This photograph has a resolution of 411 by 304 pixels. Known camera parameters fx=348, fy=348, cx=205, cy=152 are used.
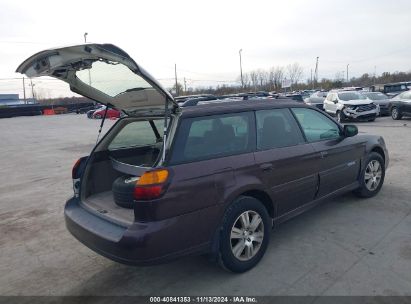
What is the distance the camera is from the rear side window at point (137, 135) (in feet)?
13.6

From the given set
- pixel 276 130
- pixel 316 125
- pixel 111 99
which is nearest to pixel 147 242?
pixel 111 99

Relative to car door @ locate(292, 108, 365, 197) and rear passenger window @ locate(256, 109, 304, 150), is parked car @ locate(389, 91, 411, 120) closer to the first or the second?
car door @ locate(292, 108, 365, 197)

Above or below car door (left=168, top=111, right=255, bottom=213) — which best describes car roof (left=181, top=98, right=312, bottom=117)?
above

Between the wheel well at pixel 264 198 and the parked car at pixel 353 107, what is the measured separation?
15.2 metres

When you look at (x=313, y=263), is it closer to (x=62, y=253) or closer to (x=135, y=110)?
(x=135, y=110)

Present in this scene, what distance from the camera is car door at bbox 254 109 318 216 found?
142 inches

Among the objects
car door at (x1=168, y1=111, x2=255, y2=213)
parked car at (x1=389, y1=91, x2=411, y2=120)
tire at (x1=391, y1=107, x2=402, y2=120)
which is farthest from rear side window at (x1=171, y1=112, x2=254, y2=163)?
tire at (x1=391, y1=107, x2=402, y2=120)

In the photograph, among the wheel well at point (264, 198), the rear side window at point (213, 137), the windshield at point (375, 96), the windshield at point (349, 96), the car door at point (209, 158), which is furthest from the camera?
the windshield at point (375, 96)

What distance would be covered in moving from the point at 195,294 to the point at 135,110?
2.11 metres

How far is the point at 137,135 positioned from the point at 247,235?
199cm

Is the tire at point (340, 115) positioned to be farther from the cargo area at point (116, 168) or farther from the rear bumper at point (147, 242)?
the rear bumper at point (147, 242)

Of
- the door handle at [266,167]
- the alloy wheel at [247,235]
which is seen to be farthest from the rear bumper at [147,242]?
the door handle at [266,167]

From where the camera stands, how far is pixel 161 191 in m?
2.80

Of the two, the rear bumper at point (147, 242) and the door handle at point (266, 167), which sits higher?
the door handle at point (266, 167)
